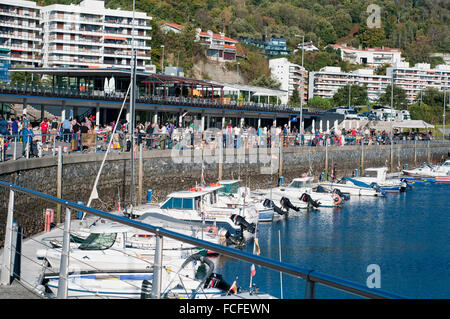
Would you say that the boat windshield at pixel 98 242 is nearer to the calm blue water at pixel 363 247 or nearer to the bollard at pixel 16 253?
the calm blue water at pixel 363 247

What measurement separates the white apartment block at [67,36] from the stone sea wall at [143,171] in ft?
181

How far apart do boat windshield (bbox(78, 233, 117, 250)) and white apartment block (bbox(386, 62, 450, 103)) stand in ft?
531

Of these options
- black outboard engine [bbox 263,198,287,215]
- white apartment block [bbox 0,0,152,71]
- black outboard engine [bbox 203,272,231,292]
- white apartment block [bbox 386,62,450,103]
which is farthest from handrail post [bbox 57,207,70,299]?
white apartment block [bbox 386,62,450,103]

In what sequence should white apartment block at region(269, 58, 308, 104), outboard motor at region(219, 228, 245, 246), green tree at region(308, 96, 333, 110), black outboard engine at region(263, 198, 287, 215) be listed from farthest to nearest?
white apartment block at region(269, 58, 308, 104) < green tree at region(308, 96, 333, 110) < black outboard engine at region(263, 198, 287, 215) < outboard motor at region(219, 228, 245, 246)

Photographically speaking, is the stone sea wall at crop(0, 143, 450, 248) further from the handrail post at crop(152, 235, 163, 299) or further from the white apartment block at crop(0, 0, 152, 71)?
the white apartment block at crop(0, 0, 152, 71)

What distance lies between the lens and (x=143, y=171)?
31641mm

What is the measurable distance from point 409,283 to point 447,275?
2488mm

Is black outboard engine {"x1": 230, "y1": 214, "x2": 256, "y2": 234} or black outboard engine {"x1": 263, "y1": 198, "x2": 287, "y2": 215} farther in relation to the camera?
black outboard engine {"x1": 263, "y1": 198, "x2": 287, "y2": 215}

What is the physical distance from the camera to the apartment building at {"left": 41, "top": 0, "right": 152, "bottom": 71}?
3930 inches

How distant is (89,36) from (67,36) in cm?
343

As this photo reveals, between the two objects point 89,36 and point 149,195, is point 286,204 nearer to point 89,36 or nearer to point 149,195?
point 149,195

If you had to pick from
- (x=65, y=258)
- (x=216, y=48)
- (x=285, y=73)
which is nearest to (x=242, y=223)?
(x=65, y=258)

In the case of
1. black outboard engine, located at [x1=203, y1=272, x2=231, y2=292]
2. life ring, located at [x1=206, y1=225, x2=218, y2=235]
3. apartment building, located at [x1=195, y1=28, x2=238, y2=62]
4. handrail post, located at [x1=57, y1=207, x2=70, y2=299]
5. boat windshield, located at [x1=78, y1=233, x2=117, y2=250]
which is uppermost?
apartment building, located at [x1=195, y1=28, x2=238, y2=62]

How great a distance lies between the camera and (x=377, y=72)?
185750 mm
